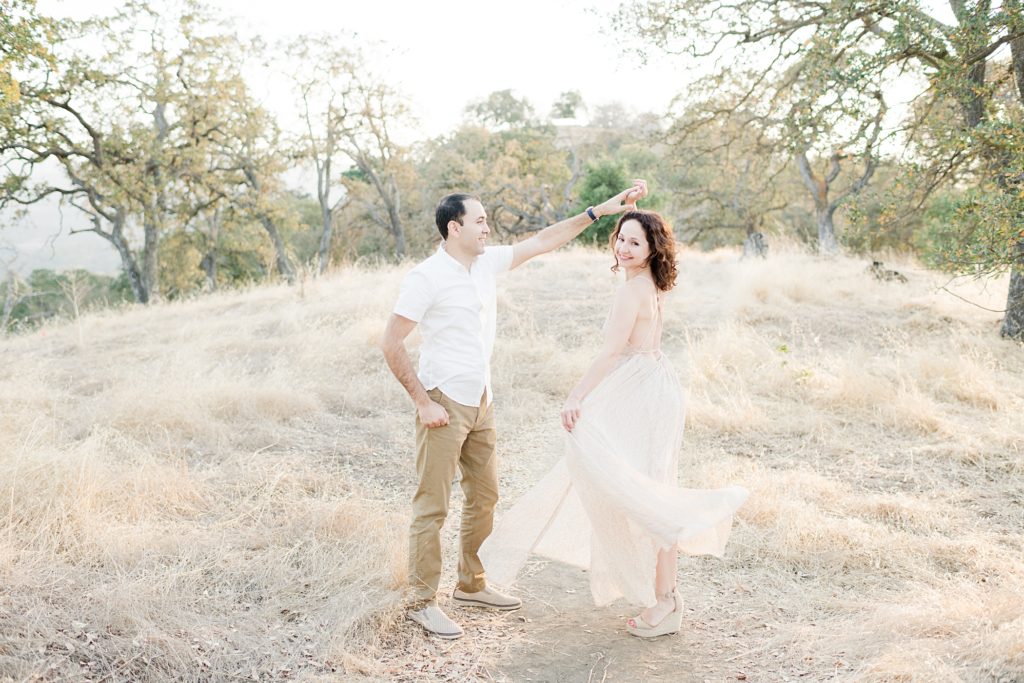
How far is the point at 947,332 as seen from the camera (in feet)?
33.2

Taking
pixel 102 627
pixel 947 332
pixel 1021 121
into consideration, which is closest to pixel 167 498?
pixel 102 627

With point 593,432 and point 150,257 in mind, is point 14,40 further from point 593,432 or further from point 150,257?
point 150,257

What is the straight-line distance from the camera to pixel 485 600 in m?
4.17

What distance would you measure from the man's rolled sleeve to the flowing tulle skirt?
865 millimetres

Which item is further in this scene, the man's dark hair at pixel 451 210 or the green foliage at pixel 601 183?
the green foliage at pixel 601 183

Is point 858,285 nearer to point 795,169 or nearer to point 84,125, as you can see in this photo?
point 795,169

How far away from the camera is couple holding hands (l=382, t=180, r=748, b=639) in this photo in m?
3.63

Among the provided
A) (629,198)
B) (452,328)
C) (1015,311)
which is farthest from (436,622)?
(1015,311)

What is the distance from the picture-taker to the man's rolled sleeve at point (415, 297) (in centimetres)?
364

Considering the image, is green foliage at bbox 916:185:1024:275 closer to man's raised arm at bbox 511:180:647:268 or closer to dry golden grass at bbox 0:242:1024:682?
dry golden grass at bbox 0:242:1024:682

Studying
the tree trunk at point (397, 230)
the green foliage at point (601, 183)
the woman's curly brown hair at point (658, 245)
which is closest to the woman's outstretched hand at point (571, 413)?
the woman's curly brown hair at point (658, 245)

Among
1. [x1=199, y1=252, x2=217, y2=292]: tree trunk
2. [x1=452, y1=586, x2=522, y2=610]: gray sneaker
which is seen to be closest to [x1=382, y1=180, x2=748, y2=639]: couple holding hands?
[x1=452, y1=586, x2=522, y2=610]: gray sneaker

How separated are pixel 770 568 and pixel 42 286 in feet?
111

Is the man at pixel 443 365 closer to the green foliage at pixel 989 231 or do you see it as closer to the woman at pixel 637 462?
the woman at pixel 637 462
